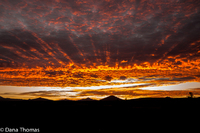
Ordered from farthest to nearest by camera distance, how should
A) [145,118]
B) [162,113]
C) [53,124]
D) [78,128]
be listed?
[162,113] < [145,118] < [53,124] < [78,128]

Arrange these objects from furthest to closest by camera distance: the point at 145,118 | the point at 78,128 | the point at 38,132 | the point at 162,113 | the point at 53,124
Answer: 1. the point at 162,113
2. the point at 145,118
3. the point at 53,124
4. the point at 78,128
5. the point at 38,132

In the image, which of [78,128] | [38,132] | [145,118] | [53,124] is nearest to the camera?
[38,132]

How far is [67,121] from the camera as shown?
24328 millimetres

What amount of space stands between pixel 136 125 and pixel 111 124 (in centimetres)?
419

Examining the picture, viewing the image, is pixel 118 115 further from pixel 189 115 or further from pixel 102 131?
pixel 189 115

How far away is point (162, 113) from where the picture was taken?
1074 inches

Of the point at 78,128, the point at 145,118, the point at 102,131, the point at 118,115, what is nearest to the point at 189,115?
the point at 145,118

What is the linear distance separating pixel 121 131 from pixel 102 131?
2.93 meters

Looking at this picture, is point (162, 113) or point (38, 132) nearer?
point (38, 132)

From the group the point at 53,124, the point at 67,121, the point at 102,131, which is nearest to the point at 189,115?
the point at 102,131

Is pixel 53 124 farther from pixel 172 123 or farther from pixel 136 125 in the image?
pixel 172 123

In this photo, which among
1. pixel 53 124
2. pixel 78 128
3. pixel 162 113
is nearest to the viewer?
pixel 78 128

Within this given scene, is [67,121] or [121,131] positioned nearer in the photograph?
[121,131]

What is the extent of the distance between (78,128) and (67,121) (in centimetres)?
366
